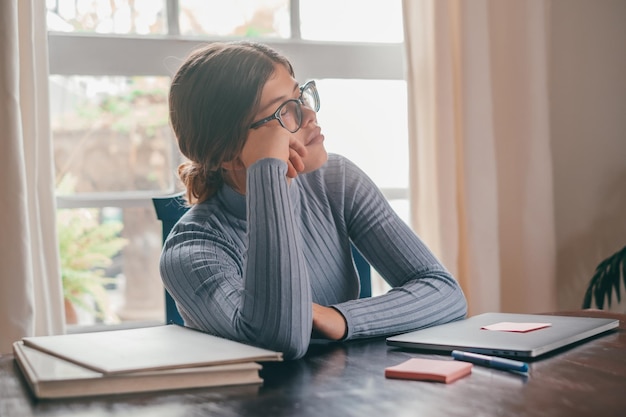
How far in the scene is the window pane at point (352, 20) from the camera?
2.74 meters

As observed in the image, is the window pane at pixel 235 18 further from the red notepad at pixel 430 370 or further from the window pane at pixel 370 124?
the red notepad at pixel 430 370

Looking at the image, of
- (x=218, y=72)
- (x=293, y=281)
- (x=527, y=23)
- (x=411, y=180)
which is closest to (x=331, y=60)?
(x=411, y=180)

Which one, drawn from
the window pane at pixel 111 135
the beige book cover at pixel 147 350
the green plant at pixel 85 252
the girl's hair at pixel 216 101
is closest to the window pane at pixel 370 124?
the window pane at pixel 111 135

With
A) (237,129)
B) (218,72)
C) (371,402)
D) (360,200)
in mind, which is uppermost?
(218,72)

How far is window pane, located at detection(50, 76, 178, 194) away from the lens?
2521mm

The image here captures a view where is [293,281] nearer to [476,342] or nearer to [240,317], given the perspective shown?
[240,317]

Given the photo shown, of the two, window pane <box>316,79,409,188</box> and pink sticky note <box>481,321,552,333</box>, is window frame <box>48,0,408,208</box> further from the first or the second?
pink sticky note <box>481,321,552,333</box>

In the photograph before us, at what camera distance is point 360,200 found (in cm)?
162

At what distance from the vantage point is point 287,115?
4.60 feet

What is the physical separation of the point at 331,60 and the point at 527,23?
704mm

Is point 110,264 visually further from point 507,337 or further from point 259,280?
point 507,337

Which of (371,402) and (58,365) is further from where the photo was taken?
(58,365)

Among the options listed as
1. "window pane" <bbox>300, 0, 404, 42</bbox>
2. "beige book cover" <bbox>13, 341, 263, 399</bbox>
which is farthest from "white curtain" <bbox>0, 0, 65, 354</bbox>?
"beige book cover" <bbox>13, 341, 263, 399</bbox>

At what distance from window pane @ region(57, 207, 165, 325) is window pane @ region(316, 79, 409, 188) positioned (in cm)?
71
